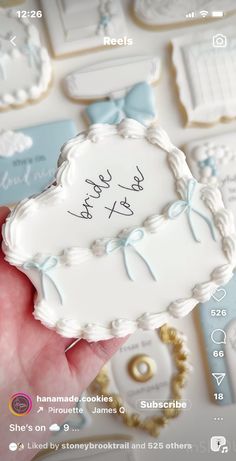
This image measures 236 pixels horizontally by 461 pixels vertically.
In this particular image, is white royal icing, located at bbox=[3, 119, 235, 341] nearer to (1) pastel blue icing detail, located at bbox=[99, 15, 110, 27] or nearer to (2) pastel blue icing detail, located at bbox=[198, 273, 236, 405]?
(2) pastel blue icing detail, located at bbox=[198, 273, 236, 405]

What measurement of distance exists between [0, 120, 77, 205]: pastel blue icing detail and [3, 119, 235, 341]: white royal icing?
0.92 feet

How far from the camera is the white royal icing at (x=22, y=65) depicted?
0.95 m

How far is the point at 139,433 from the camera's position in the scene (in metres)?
0.86

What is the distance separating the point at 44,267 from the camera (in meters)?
0.65

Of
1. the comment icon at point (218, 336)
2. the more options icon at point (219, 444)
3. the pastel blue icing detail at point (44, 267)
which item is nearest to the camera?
the pastel blue icing detail at point (44, 267)

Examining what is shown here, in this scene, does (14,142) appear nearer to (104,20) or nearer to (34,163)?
(34,163)

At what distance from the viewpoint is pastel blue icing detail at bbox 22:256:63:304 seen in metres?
0.65

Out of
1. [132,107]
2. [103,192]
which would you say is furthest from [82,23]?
[103,192]

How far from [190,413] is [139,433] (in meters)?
0.08

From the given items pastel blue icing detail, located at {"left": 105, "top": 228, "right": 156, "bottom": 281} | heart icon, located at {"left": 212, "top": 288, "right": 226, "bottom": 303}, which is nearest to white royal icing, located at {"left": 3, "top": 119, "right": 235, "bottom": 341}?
pastel blue icing detail, located at {"left": 105, "top": 228, "right": 156, "bottom": 281}

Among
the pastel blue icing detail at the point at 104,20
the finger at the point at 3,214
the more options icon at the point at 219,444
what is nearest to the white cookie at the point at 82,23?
the pastel blue icing detail at the point at 104,20

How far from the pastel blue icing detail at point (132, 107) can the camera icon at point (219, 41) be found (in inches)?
4.9

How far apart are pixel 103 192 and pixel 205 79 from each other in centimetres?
38

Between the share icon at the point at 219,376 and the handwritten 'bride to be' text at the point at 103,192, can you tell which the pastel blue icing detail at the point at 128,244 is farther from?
the share icon at the point at 219,376
